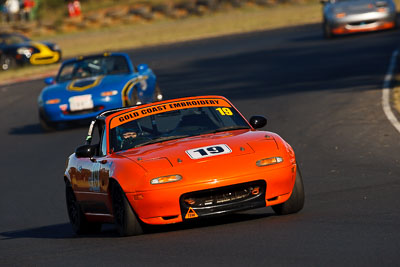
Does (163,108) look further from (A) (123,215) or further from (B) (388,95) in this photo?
(B) (388,95)

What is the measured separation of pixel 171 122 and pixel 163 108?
26 centimetres

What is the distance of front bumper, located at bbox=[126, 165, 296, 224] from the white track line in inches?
250

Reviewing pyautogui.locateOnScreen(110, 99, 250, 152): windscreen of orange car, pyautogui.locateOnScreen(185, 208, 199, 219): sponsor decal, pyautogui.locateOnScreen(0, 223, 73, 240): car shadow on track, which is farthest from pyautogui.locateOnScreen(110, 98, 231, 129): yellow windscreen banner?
pyautogui.locateOnScreen(185, 208, 199, 219): sponsor decal

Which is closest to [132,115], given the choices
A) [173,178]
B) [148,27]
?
[173,178]

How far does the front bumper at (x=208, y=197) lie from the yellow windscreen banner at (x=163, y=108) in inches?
58.3

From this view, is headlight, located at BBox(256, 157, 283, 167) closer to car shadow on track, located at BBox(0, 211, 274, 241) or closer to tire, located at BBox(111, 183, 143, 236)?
car shadow on track, located at BBox(0, 211, 274, 241)

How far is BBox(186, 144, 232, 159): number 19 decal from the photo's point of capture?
27.7ft

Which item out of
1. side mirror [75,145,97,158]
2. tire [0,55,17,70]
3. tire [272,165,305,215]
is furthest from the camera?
tire [0,55,17,70]

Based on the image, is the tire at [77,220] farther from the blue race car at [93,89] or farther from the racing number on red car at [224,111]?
the blue race car at [93,89]

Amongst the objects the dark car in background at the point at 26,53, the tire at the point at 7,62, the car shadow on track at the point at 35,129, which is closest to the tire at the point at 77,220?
the car shadow on track at the point at 35,129

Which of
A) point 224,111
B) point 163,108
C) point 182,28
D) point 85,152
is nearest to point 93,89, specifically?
point 163,108

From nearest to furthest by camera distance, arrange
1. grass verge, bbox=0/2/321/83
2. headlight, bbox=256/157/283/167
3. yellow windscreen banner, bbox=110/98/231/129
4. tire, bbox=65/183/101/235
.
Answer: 1. headlight, bbox=256/157/283/167
2. yellow windscreen banner, bbox=110/98/231/129
3. tire, bbox=65/183/101/235
4. grass verge, bbox=0/2/321/83

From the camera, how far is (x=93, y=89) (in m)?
19.0

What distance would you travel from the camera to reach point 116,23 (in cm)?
5547
